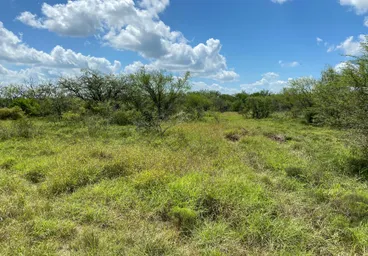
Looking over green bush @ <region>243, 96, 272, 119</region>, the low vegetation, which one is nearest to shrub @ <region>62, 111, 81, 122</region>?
the low vegetation

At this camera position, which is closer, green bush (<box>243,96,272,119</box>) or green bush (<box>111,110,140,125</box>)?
green bush (<box>111,110,140,125</box>)

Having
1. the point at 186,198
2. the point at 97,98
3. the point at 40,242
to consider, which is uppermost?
the point at 97,98

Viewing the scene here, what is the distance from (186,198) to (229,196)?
0.79 m

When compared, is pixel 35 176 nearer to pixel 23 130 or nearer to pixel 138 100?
pixel 23 130

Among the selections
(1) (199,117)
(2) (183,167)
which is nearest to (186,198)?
(2) (183,167)

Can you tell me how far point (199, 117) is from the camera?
22.6 metres

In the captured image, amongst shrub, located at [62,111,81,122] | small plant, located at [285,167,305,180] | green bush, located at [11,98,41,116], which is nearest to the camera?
small plant, located at [285,167,305,180]

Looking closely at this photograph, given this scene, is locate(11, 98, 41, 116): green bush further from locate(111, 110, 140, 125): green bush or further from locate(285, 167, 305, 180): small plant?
locate(285, 167, 305, 180): small plant

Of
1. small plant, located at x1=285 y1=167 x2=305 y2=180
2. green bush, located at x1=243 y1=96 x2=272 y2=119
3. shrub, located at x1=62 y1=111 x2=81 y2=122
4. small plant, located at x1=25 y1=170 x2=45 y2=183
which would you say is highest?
green bush, located at x1=243 y1=96 x2=272 y2=119

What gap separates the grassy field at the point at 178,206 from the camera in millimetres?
3146

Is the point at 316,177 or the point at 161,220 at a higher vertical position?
the point at 316,177

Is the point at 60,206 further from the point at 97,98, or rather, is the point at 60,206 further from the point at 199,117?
the point at 97,98

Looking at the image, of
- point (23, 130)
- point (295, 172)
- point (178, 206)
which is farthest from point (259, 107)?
point (178, 206)

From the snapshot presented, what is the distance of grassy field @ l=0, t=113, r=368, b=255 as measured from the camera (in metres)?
3.15
